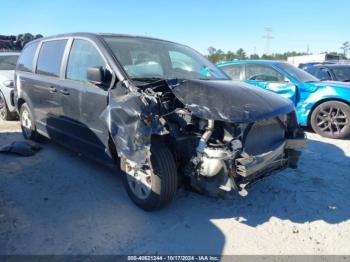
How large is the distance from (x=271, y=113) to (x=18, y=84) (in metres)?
4.69

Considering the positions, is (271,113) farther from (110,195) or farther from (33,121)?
(33,121)

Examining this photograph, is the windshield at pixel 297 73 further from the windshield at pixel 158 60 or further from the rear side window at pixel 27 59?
the rear side window at pixel 27 59

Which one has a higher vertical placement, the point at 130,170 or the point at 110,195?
the point at 130,170

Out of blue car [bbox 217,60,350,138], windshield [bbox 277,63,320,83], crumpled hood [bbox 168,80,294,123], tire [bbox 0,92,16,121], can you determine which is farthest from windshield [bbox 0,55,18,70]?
crumpled hood [bbox 168,80,294,123]

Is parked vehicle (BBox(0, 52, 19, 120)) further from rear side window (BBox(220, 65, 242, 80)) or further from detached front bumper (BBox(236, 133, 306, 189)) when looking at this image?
detached front bumper (BBox(236, 133, 306, 189))

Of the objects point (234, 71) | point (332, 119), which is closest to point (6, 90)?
point (234, 71)

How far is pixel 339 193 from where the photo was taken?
3953 millimetres

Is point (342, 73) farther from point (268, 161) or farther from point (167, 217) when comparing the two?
point (167, 217)

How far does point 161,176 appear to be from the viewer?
3.11 m

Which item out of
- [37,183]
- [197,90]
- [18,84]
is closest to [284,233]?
[197,90]

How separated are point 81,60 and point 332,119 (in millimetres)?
5007

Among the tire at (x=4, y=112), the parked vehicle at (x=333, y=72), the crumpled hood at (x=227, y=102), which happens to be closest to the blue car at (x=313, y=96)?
the parked vehicle at (x=333, y=72)

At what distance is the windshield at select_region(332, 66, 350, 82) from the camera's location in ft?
29.0

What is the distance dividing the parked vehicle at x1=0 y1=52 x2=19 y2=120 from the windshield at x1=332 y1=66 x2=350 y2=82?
8115 mm
